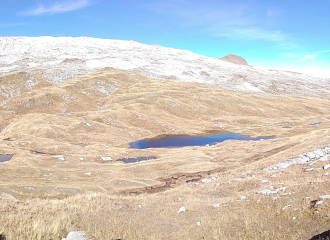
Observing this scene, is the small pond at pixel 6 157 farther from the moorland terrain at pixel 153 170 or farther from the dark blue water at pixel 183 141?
the dark blue water at pixel 183 141

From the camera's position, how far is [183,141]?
4245 inches

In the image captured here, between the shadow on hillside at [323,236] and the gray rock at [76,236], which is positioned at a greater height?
the shadow on hillside at [323,236]

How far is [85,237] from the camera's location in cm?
1172

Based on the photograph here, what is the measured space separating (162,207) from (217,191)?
9198 mm

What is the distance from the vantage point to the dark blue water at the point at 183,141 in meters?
100

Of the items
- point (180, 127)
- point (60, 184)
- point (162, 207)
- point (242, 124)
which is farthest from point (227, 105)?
point (162, 207)

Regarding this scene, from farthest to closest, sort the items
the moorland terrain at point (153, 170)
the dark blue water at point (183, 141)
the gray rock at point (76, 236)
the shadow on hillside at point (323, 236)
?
the dark blue water at point (183, 141) → the moorland terrain at point (153, 170) → the gray rock at point (76, 236) → the shadow on hillside at point (323, 236)

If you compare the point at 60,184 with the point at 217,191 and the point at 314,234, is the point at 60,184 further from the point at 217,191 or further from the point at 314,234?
the point at 314,234

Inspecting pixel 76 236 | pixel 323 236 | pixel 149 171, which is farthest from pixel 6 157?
pixel 323 236

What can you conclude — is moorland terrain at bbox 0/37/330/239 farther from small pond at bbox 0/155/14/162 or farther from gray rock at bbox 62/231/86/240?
small pond at bbox 0/155/14/162

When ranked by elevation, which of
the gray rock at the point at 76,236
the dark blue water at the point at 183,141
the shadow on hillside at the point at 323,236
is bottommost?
the dark blue water at the point at 183,141

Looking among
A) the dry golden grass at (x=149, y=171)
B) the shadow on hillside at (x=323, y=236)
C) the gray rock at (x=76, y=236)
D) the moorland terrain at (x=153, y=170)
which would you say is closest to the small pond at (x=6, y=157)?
the moorland terrain at (x=153, y=170)

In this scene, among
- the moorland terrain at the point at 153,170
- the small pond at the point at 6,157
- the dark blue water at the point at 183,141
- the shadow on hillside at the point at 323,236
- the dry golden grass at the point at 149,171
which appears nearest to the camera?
the shadow on hillside at the point at 323,236

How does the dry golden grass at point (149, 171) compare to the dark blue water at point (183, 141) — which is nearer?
the dry golden grass at point (149, 171)
